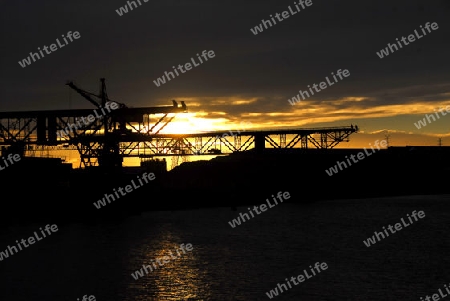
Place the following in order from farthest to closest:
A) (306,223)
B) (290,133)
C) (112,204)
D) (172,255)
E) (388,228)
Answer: (290,133)
(112,204)
(306,223)
(388,228)
(172,255)

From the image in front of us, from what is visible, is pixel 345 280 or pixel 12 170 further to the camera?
pixel 12 170

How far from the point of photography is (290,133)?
134875 mm

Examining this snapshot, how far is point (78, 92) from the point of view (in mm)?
113250

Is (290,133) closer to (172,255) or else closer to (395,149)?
(395,149)

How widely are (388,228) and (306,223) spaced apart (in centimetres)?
1306

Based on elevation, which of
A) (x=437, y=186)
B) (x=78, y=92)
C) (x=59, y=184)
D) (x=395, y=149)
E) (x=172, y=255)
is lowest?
(x=437, y=186)

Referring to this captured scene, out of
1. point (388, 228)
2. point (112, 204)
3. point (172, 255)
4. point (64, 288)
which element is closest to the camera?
point (64, 288)

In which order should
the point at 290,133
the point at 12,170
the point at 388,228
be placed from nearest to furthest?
the point at 388,228
the point at 12,170
the point at 290,133

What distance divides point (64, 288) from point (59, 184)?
2675 inches

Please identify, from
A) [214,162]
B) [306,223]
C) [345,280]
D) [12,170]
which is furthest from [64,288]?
[214,162]

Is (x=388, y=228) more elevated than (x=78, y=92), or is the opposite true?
(x=78, y=92)

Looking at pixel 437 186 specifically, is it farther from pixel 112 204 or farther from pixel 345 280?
pixel 345 280

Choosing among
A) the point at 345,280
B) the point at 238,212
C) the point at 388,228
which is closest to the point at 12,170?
the point at 238,212

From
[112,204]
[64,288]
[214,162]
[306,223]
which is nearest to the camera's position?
[64,288]
